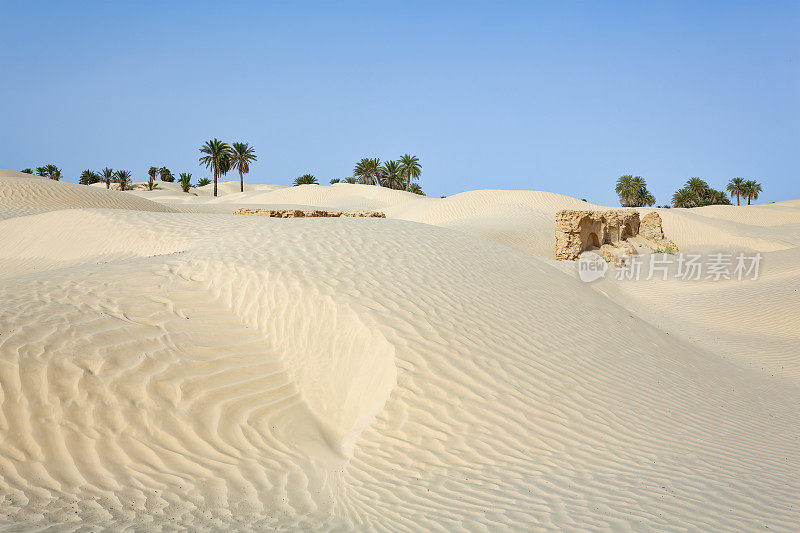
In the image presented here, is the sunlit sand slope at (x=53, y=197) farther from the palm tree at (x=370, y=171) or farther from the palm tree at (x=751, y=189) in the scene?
the palm tree at (x=751, y=189)

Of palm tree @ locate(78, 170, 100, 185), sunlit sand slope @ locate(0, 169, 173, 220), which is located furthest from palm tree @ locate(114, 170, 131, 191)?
sunlit sand slope @ locate(0, 169, 173, 220)

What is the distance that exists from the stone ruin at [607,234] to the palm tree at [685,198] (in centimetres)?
4419

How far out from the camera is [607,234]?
76.4 feet

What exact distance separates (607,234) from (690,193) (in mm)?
48133

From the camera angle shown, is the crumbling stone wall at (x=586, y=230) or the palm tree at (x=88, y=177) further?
the palm tree at (x=88, y=177)

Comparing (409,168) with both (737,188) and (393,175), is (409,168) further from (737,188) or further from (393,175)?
(737,188)

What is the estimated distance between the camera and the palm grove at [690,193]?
64.0 m

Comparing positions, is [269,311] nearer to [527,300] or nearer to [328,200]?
[527,300]

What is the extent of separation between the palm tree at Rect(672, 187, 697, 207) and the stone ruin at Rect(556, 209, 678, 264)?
44.2 meters

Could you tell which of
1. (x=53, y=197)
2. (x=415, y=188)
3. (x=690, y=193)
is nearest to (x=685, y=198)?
(x=690, y=193)

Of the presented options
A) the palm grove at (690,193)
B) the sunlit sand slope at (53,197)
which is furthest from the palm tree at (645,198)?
the sunlit sand slope at (53,197)

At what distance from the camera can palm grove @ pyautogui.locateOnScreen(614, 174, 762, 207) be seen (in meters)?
64.0

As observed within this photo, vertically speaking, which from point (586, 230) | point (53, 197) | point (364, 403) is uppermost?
point (53, 197)

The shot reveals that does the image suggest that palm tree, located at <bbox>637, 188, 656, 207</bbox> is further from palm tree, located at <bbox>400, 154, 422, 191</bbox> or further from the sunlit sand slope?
the sunlit sand slope
